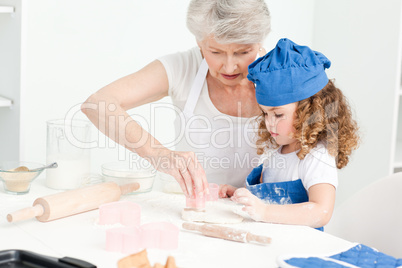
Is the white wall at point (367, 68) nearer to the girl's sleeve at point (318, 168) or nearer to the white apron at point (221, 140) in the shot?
the white apron at point (221, 140)

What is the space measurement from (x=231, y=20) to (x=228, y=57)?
0.42 ft

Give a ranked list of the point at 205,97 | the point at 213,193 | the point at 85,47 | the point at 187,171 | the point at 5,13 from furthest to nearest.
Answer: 1. the point at 85,47
2. the point at 5,13
3. the point at 205,97
4. the point at 213,193
5. the point at 187,171

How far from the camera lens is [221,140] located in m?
1.95

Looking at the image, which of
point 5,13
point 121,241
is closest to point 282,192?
point 121,241

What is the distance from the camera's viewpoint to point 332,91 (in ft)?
5.44

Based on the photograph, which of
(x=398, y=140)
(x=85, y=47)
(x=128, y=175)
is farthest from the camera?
(x=398, y=140)

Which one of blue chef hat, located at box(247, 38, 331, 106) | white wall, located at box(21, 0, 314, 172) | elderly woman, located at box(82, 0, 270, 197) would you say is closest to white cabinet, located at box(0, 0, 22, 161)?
white wall, located at box(21, 0, 314, 172)

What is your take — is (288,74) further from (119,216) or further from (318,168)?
(119,216)

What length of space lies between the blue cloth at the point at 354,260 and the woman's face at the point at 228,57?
29.2 inches

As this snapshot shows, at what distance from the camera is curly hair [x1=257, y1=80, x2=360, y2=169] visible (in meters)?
1.60

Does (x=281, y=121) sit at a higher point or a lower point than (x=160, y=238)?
higher

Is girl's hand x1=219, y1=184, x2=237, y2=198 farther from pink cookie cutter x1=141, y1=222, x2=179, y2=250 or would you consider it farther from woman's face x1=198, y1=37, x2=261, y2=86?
pink cookie cutter x1=141, y1=222, x2=179, y2=250

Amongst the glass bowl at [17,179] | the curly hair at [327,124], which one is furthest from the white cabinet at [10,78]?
the curly hair at [327,124]

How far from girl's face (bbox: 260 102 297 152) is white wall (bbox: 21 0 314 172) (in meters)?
1.40
